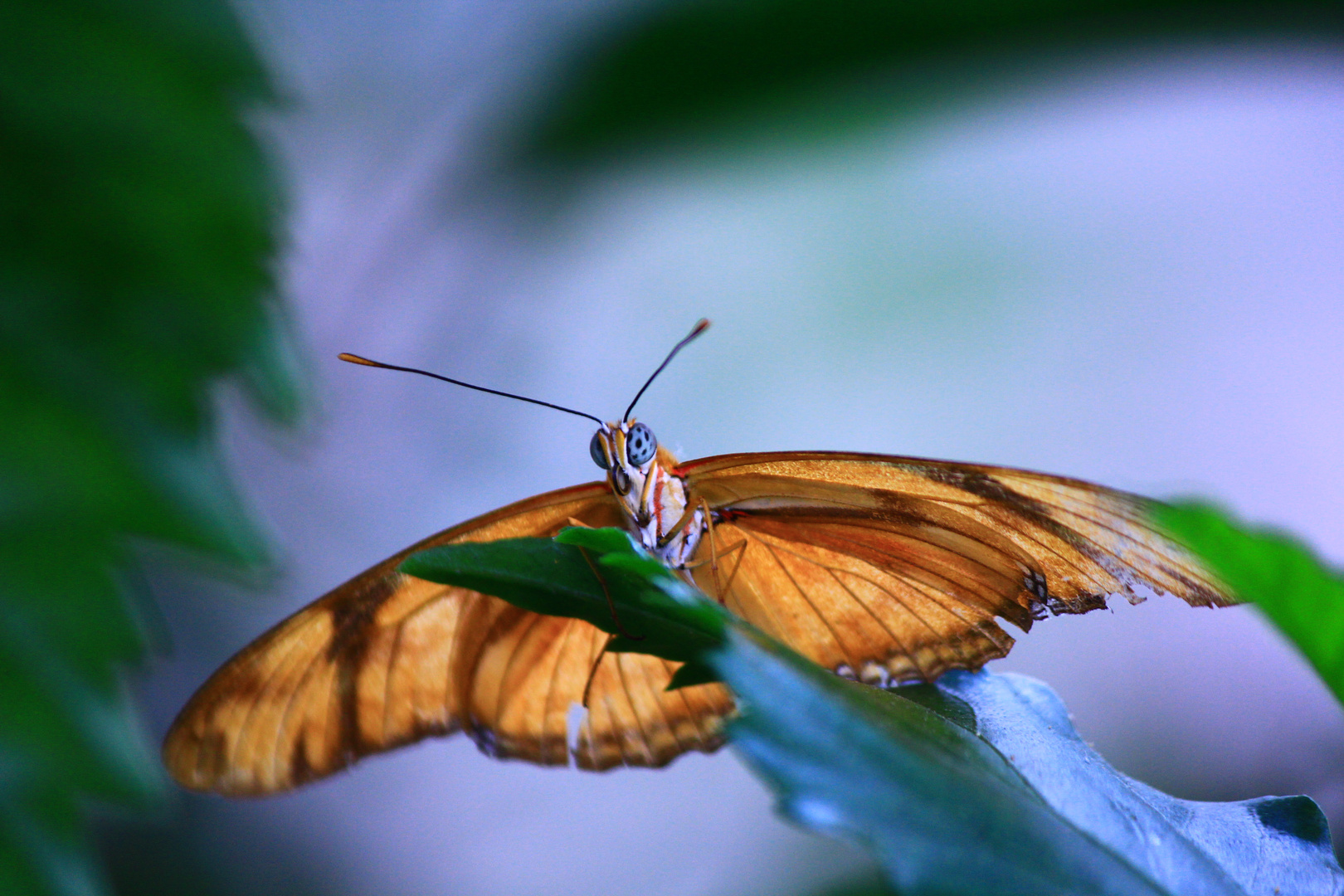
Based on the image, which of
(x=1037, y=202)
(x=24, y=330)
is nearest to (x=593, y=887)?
(x=24, y=330)

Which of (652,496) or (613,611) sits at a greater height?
(652,496)

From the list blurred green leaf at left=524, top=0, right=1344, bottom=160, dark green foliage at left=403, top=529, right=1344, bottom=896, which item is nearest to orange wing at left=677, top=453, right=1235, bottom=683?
dark green foliage at left=403, top=529, right=1344, bottom=896

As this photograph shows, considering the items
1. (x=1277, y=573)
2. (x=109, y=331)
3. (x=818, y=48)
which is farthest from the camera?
(x=818, y=48)

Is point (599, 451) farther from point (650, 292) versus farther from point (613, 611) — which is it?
point (650, 292)

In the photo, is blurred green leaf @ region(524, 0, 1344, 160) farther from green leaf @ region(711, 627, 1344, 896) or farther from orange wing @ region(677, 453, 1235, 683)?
green leaf @ region(711, 627, 1344, 896)

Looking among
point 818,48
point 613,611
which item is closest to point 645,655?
point 613,611

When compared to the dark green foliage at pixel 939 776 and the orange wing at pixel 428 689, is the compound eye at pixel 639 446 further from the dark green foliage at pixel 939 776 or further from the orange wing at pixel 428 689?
the dark green foliage at pixel 939 776
